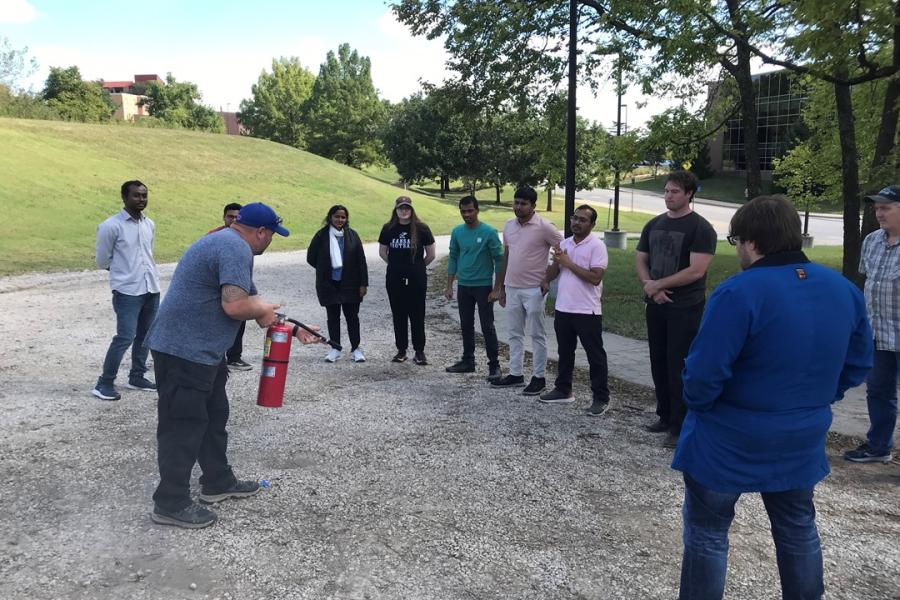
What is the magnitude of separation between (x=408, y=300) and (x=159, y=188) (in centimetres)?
2555

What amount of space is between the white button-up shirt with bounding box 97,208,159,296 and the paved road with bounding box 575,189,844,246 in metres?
22.8

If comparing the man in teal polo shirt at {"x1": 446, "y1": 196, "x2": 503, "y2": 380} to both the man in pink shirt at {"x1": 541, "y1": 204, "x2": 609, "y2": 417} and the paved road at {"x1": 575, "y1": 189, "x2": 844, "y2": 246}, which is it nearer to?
the man in pink shirt at {"x1": 541, "y1": 204, "x2": 609, "y2": 417}

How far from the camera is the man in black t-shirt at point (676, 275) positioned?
4.89m

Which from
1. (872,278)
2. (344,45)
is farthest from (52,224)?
(344,45)

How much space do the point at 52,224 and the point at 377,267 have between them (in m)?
11.5

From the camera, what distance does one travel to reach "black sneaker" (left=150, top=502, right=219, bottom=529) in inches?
144

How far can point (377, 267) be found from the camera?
18.1m

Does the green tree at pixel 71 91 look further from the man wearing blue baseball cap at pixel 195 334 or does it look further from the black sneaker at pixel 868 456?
the black sneaker at pixel 868 456

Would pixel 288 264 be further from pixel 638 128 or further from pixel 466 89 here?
pixel 638 128

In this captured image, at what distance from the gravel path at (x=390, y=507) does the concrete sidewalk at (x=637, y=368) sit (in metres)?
0.55

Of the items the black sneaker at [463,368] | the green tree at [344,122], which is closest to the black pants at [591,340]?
the black sneaker at [463,368]

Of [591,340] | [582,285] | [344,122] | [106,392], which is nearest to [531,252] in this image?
[582,285]

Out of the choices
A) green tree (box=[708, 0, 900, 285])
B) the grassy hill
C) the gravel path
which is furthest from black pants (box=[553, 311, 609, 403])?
the grassy hill

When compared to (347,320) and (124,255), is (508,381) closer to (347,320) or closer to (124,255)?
(347,320)
